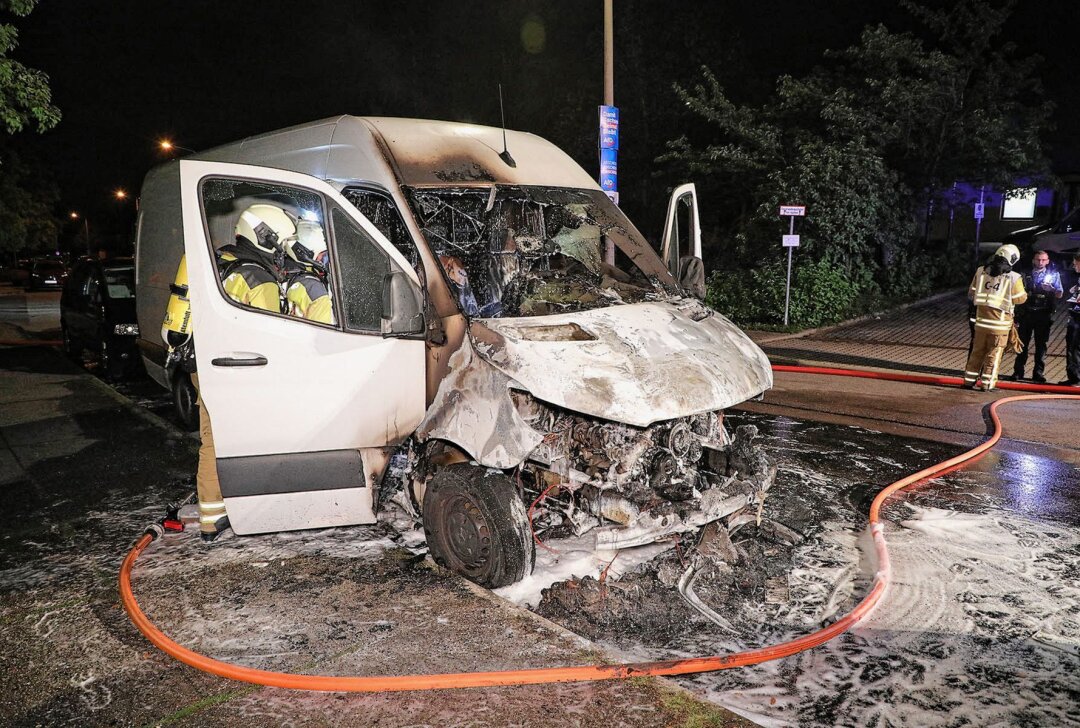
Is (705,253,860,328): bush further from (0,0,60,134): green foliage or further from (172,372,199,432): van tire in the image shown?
(0,0,60,134): green foliage

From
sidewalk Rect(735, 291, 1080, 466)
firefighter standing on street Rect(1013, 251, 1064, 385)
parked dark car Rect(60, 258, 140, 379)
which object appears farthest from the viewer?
parked dark car Rect(60, 258, 140, 379)

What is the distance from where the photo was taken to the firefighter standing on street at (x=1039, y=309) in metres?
9.54

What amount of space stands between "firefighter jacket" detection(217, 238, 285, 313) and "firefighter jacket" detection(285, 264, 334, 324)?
0.31ft

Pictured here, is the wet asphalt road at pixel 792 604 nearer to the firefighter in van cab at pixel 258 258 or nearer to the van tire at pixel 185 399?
the van tire at pixel 185 399

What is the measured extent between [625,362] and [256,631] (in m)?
2.23

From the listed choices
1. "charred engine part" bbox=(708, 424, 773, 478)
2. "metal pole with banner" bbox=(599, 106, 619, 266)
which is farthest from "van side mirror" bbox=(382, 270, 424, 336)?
"metal pole with banner" bbox=(599, 106, 619, 266)

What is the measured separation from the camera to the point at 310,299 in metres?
4.35

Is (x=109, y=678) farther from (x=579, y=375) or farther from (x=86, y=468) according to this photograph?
(x=86, y=468)

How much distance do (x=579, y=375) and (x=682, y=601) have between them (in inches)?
50.5

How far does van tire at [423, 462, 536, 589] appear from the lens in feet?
12.5

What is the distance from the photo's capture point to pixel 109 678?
3.25m

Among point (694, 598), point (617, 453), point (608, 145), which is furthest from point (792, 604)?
point (608, 145)

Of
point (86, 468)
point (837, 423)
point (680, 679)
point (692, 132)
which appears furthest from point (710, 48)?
point (680, 679)

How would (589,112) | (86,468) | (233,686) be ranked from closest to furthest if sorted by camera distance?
(233,686)
(86,468)
(589,112)
